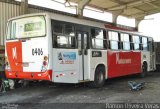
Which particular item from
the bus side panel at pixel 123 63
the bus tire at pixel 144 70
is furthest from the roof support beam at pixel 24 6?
the bus tire at pixel 144 70

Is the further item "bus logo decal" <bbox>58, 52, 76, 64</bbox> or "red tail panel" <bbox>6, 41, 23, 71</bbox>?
"red tail panel" <bbox>6, 41, 23, 71</bbox>

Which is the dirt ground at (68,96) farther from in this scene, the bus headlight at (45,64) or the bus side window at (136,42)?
the bus side window at (136,42)

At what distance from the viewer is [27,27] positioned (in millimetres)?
12023

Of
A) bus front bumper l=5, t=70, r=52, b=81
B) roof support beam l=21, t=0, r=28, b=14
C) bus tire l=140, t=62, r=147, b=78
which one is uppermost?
roof support beam l=21, t=0, r=28, b=14

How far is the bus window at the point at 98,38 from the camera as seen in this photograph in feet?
44.7

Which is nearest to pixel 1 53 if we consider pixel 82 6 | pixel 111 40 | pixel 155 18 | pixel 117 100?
pixel 111 40

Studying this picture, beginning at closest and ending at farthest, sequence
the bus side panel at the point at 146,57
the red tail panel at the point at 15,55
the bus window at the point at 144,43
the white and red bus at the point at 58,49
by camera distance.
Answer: the white and red bus at the point at 58,49 < the red tail panel at the point at 15,55 < the bus side panel at the point at 146,57 < the bus window at the point at 144,43

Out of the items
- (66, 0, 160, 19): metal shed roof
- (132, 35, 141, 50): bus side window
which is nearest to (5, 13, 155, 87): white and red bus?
(132, 35, 141, 50): bus side window

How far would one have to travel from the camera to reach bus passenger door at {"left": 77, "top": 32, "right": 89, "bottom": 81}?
12.6 meters

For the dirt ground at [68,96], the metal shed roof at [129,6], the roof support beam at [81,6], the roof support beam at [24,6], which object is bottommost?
the dirt ground at [68,96]

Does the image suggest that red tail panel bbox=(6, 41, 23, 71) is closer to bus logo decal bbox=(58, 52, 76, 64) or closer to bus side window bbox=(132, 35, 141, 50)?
bus logo decal bbox=(58, 52, 76, 64)

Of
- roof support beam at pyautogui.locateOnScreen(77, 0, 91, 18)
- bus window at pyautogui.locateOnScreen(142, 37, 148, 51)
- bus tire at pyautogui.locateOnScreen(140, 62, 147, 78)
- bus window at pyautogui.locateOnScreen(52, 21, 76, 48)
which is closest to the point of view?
bus window at pyautogui.locateOnScreen(52, 21, 76, 48)

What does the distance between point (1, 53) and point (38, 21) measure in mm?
3993

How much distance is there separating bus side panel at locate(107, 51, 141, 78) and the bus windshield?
4.38 m
